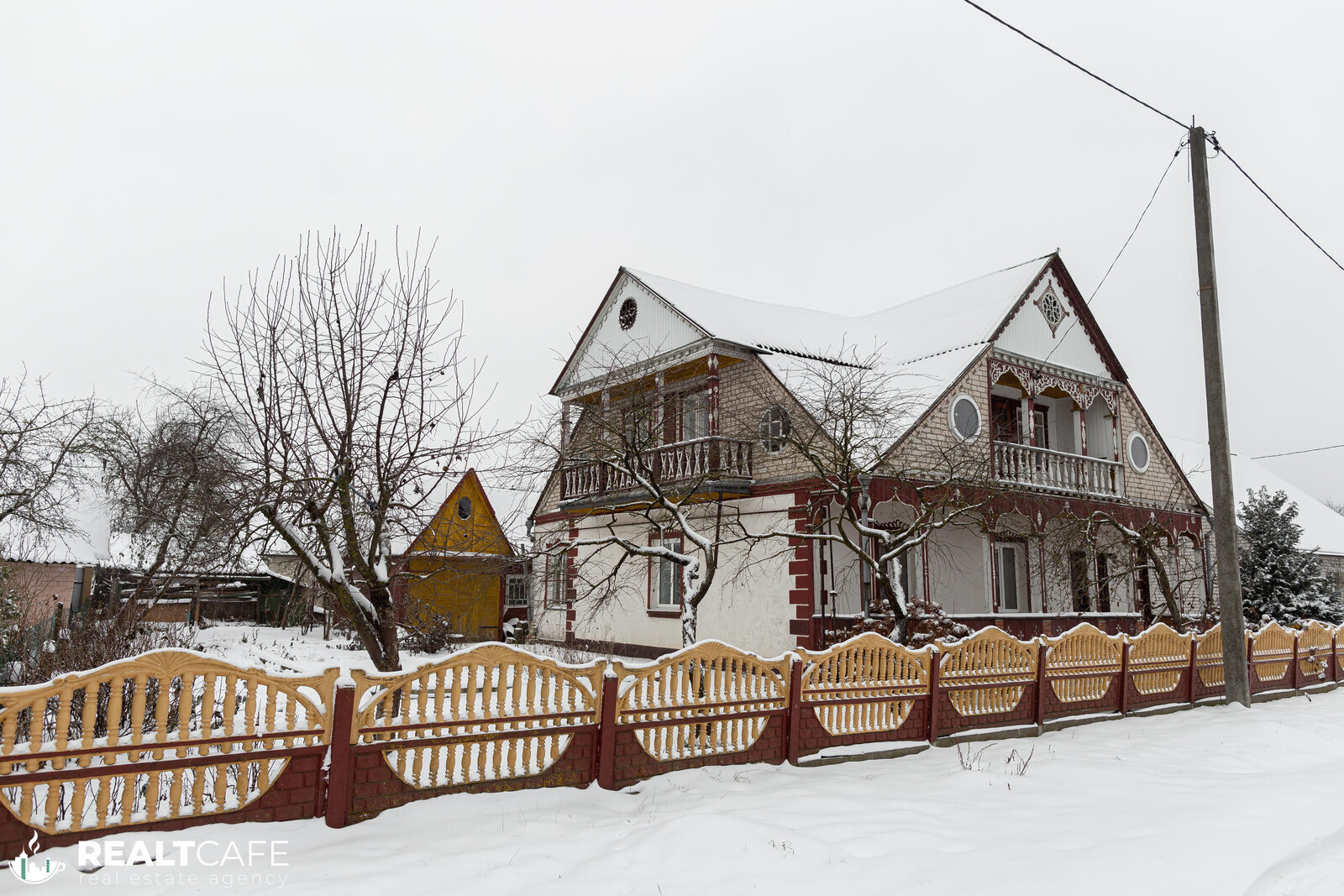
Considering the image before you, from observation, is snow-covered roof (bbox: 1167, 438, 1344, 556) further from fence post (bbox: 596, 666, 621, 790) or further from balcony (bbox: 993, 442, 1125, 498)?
fence post (bbox: 596, 666, 621, 790)

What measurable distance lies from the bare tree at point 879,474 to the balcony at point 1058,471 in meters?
1.34

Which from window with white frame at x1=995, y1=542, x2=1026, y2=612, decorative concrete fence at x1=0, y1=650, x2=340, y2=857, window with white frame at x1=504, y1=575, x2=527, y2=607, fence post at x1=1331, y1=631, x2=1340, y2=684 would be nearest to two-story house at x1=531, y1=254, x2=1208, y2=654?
window with white frame at x1=995, y1=542, x2=1026, y2=612

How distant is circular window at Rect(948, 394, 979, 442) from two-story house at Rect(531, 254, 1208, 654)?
0.06m

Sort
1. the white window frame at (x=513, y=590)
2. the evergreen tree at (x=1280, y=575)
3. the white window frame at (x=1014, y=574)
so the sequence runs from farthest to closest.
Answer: the white window frame at (x=513, y=590), the evergreen tree at (x=1280, y=575), the white window frame at (x=1014, y=574)

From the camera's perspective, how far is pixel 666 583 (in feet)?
60.8

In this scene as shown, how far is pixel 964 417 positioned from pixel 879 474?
3.28 meters

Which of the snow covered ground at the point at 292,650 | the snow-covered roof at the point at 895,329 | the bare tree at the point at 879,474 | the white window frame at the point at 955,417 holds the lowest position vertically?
the snow covered ground at the point at 292,650

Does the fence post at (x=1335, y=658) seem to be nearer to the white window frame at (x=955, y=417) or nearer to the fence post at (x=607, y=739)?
the white window frame at (x=955, y=417)

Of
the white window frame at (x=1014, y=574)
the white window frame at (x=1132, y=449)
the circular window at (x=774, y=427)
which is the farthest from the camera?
the white window frame at (x=1132, y=449)

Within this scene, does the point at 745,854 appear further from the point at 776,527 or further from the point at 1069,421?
the point at 1069,421

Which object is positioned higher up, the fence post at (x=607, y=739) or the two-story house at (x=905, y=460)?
the two-story house at (x=905, y=460)

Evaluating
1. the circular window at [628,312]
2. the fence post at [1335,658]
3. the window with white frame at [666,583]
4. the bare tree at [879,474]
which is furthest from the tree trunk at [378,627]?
the fence post at [1335,658]

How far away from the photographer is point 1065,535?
57.8 feet

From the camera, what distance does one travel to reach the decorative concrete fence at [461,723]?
480 centimetres
